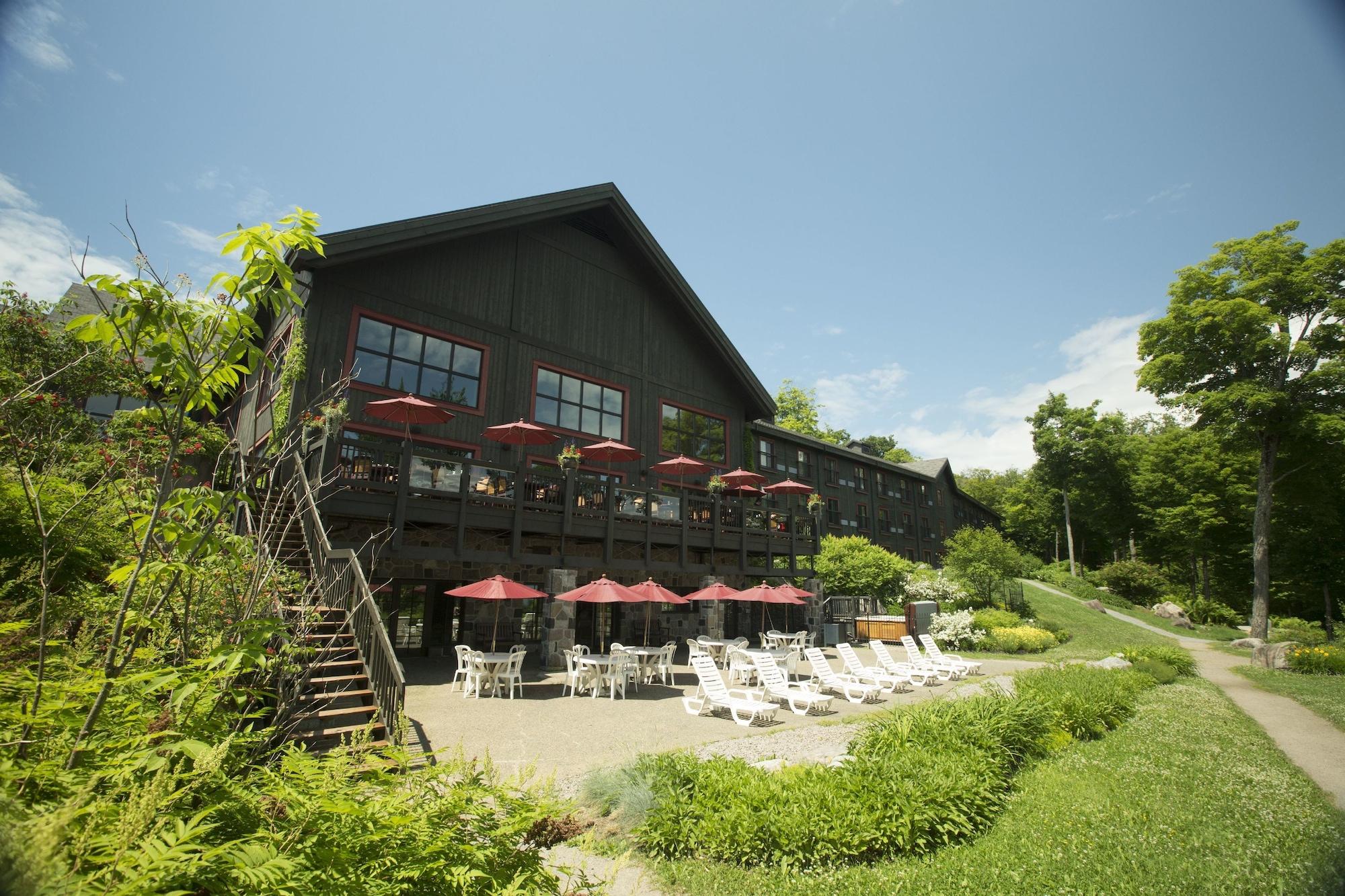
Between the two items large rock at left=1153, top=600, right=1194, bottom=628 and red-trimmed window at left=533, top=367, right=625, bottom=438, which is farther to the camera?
large rock at left=1153, top=600, right=1194, bottom=628

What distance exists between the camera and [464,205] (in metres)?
17.0

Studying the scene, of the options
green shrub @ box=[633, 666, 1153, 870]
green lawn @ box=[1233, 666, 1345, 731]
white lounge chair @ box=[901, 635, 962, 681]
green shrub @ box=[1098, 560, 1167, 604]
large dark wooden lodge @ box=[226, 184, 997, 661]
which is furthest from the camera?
green shrub @ box=[1098, 560, 1167, 604]

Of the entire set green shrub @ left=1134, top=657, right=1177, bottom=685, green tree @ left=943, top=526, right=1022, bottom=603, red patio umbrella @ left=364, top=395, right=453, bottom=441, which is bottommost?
green shrub @ left=1134, top=657, right=1177, bottom=685

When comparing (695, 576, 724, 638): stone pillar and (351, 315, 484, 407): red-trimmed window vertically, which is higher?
(351, 315, 484, 407): red-trimmed window

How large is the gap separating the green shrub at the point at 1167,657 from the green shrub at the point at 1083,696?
4.42m

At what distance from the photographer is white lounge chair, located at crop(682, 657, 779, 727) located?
10844mm

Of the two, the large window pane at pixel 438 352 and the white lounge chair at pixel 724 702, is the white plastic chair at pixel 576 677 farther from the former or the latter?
the large window pane at pixel 438 352

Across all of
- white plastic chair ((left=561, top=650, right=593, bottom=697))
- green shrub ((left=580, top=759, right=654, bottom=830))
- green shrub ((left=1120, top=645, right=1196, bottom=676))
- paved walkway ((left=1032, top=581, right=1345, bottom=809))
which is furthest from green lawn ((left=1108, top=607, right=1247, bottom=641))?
green shrub ((left=580, top=759, right=654, bottom=830))

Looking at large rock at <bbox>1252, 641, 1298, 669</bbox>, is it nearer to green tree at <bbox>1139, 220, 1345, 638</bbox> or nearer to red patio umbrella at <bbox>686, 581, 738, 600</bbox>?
green tree at <bbox>1139, 220, 1345, 638</bbox>

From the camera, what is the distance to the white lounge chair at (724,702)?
10844 millimetres

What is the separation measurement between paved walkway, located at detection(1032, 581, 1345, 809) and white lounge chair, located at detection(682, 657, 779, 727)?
7.23m

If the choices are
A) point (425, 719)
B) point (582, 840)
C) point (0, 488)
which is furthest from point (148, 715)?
point (425, 719)

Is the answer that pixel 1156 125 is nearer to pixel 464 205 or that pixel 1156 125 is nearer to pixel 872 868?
pixel 872 868

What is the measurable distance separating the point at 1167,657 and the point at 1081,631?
14399 mm
